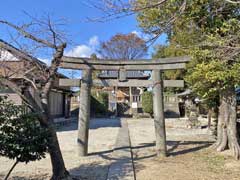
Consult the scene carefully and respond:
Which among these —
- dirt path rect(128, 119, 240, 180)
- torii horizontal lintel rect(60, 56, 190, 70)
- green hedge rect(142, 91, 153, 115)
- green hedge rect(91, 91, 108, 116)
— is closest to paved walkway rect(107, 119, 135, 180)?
dirt path rect(128, 119, 240, 180)

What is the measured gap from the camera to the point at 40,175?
19.2 feet

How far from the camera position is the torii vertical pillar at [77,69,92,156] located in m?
7.86

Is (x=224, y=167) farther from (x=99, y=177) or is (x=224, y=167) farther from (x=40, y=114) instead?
(x=40, y=114)

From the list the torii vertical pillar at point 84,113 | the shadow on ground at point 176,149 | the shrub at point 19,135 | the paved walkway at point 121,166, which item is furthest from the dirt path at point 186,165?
the shrub at point 19,135

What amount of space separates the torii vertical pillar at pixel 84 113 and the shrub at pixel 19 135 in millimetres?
3096

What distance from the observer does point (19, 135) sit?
4551 mm

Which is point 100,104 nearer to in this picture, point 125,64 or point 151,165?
point 125,64

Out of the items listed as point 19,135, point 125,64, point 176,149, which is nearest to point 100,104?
point 176,149

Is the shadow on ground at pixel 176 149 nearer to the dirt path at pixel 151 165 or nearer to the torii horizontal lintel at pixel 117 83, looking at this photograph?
the dirt path at pixel 151 165

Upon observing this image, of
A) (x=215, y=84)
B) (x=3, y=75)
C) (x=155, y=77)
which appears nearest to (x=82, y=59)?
(x=155, y=77)

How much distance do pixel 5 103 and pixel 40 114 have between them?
1.98ft

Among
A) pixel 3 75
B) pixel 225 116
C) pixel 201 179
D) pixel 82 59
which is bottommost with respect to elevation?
pixel 201 179

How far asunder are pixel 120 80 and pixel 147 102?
19.2 meters

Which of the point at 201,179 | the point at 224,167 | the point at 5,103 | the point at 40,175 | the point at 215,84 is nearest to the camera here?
the point at 5,103
